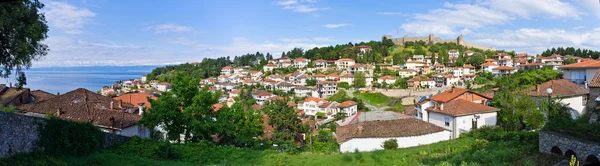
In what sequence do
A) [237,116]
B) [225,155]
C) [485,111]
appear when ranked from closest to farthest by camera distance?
[225,155] → [237,116] → [485,111]

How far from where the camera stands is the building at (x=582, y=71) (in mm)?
15367

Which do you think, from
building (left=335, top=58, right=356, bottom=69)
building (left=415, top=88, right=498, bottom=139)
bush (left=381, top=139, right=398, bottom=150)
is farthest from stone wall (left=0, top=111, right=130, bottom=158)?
building (left=335, top=58, right=356, bottom=69)

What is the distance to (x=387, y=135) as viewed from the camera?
45.5ft

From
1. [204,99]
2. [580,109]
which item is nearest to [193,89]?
[204,99]

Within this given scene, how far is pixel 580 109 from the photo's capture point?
1623cm

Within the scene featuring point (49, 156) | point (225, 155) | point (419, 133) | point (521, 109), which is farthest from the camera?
point (419, 133)

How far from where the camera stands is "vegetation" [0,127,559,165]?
7312mm

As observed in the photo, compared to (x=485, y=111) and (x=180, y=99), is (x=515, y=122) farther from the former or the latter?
(x=180, y=99)

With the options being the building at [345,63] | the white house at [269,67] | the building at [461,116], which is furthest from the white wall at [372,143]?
the white house at [269,67]

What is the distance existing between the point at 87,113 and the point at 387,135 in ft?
34.3

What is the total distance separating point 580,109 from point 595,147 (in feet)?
42.5

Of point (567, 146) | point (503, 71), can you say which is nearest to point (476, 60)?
point (503, 71)

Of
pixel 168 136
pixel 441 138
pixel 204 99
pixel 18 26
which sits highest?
pixel 18 26

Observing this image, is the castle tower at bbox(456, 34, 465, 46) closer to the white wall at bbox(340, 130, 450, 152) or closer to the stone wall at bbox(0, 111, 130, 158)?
the white wall at bbox(340, 130, 450, 152)
